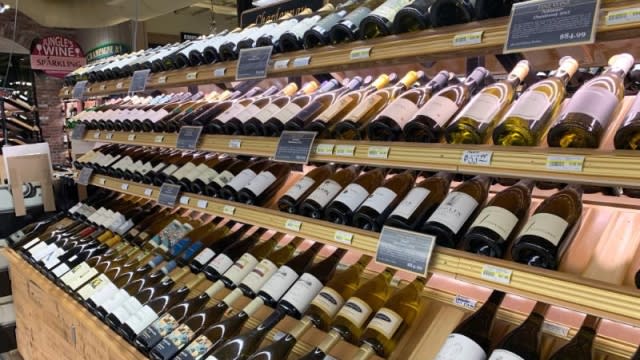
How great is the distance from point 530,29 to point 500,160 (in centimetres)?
29

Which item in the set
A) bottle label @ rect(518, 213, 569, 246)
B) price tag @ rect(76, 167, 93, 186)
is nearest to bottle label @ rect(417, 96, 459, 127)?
bottle label @ rect(518, 213, 569, 246)

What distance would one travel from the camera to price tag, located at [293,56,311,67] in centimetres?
143

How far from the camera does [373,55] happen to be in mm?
1254

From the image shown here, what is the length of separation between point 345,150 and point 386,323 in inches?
20.3

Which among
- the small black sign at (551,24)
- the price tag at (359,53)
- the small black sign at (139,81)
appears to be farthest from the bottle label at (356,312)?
the small black sign at (139,81)

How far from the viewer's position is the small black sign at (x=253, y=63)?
1.53 metres

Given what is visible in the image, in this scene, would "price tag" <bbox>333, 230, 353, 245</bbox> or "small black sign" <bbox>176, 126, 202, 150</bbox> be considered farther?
"small black sign" <bbox>176, 126, 202, 150</bbox>

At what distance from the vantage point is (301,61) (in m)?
1.45

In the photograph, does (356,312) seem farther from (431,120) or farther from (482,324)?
(431,120)

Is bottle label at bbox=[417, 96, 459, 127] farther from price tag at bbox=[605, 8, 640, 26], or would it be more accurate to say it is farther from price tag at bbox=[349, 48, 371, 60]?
price tag at bbox=[605, 8, 640, 26]

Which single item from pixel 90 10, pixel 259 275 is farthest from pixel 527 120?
pixel 90 10

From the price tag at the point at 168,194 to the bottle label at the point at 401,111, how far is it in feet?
3.49

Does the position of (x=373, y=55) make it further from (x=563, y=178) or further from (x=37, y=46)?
(x=37, y=46)

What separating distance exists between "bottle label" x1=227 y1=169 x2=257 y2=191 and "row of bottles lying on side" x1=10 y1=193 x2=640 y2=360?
28cm
